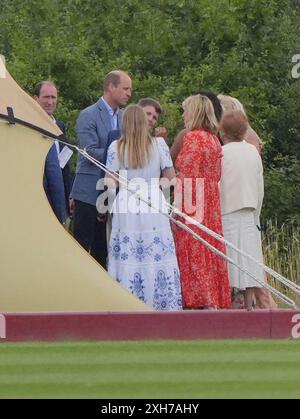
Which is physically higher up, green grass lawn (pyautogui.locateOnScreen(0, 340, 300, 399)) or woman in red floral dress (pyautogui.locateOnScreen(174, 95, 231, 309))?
woman in red floral dress (pyautogui.locateOnScreen(174, 95, 231, 309))

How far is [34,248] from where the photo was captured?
1390 cm

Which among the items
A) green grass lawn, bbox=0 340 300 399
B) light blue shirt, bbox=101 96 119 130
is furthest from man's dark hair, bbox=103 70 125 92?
green grass lawn, bbox=0 340 300 399

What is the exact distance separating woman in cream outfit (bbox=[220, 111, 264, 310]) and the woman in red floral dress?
0.44 feet

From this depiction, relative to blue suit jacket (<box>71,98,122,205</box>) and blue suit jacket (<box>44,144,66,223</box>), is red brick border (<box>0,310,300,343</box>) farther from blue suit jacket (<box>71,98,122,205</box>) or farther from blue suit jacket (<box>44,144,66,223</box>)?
blue suit jacket (<box>71,98,122,205</box>)

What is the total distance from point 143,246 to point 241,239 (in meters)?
0.95

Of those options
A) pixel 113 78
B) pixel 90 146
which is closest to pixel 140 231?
pixel 90 146

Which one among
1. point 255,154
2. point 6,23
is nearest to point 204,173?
point 255,154

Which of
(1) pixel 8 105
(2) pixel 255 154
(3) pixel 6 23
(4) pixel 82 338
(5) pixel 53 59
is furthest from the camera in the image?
(3) pixel 6 23

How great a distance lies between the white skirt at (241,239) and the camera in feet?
49.3

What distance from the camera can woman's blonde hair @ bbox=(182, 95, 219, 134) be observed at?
14883 mm

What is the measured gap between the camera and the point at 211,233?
14516mm

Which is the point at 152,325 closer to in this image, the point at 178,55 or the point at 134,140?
the point at 134,140

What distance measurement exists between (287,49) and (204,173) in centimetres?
1107

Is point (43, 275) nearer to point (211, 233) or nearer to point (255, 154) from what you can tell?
point (211, 233)
